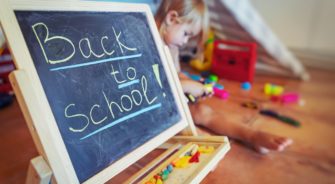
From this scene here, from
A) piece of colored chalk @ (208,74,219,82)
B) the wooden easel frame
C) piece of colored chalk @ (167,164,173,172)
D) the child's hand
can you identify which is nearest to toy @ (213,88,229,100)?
piece of colored chalk @ (208,74,219,82)

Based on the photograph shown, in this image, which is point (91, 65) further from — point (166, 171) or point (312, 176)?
point (312, 176)

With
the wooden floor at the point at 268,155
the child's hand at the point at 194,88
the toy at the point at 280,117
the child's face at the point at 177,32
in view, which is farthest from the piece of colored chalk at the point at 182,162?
the toy at the point at 280,117

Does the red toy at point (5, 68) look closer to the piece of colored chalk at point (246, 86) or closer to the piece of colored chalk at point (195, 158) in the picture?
the piece of colored chalk at point (195, 158)

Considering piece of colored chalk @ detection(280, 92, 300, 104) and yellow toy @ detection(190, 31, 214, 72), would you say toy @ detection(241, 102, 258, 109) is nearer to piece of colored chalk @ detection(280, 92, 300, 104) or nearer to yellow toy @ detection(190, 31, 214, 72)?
piece of colored chalk @ detection(280, 92, 300, 104)

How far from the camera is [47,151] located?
1.35 feet

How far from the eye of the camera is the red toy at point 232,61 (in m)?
1.36

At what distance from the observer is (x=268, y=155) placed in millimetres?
813

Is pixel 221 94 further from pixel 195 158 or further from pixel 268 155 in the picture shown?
pixel 195 158

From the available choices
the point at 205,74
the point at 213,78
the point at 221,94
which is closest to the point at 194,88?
the point at 221,94

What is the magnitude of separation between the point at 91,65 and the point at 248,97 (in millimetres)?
885

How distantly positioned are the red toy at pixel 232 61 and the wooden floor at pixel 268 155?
159mm

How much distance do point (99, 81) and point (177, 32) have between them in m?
0.35

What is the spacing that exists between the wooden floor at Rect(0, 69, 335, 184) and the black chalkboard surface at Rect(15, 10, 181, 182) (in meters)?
0.19

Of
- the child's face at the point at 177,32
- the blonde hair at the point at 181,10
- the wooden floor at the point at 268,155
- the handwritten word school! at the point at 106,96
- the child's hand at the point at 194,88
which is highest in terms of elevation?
the blonde hair at the point at 181,10
